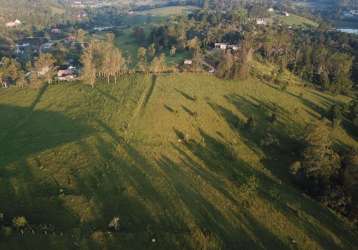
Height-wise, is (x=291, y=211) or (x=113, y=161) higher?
(x=113, y=161)

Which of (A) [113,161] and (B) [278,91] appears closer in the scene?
(A) [113,161]

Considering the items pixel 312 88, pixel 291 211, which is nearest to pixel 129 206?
pixel 291 211

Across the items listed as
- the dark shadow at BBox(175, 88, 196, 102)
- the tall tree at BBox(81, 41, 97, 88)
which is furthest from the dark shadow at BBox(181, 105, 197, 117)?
the tall tree at BBox(81, 41, 97, 88)

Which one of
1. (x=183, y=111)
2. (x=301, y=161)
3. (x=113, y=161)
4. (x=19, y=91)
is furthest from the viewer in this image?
(x=19, y=91)

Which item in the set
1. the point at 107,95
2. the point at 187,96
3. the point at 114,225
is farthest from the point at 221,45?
the point at 114,225

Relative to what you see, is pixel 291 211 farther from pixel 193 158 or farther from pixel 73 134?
pixel 73 134

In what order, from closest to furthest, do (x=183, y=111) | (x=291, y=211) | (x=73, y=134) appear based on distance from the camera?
(x=291, y=211) → (x=73, y=134) → (x=183, y=111)

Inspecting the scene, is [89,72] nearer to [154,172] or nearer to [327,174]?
[154,172]

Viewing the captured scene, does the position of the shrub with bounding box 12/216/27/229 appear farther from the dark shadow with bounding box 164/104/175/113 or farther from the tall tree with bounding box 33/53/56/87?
the tall tree with bounding box 33/53/56/87

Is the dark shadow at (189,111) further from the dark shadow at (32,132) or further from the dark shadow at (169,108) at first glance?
the dark shadow at (32,132)
